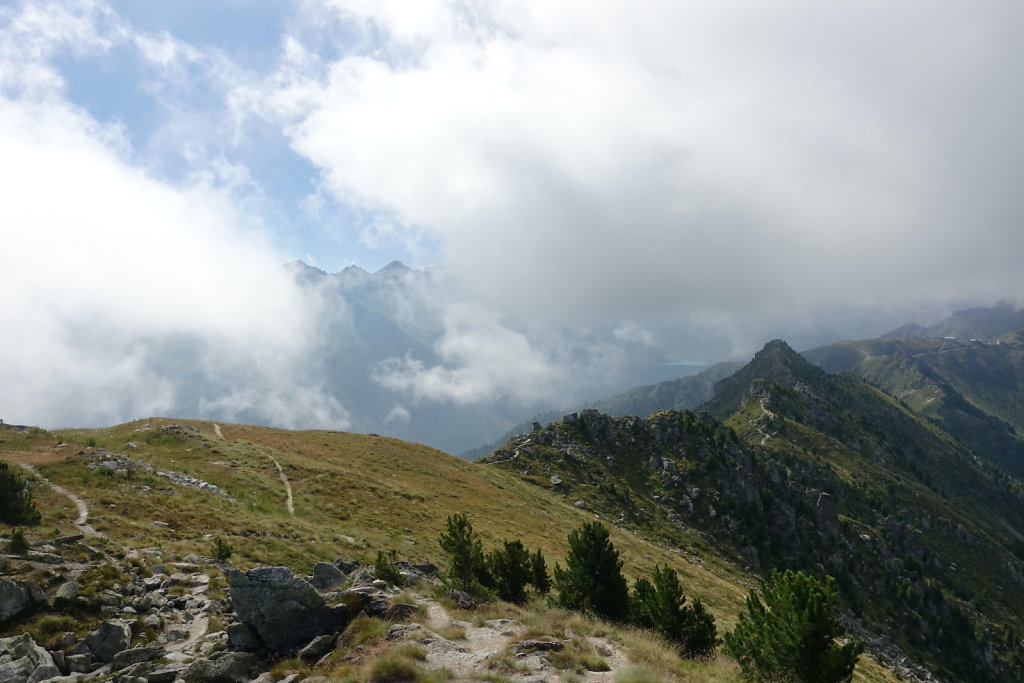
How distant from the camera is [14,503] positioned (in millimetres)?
24688

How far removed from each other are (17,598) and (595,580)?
76.6 feet

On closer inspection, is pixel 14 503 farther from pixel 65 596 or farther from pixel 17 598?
pixel 65 596

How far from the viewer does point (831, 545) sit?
124 metres

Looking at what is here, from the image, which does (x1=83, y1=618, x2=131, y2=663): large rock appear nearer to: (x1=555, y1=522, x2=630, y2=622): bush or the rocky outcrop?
the rocky outcrop

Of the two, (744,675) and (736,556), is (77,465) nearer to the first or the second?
(744,675)

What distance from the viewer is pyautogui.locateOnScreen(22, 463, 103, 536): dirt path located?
1027 inches

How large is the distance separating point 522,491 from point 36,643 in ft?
228

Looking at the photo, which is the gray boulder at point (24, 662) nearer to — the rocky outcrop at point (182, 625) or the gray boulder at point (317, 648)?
the rocky outcrop at point (182, 625)

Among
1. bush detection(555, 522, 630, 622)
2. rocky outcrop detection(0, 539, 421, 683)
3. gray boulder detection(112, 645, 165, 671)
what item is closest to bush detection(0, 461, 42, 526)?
rocky outcrop detection(0, 539, 421, 683)

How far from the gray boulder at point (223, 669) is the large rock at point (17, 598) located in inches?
315

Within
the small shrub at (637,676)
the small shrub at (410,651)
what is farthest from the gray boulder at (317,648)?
the small shrub at (637,676)

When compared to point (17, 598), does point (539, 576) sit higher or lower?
lower

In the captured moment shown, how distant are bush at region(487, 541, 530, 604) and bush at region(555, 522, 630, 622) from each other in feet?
6.72

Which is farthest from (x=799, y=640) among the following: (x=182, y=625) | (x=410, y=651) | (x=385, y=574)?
(x=182, y=625)
